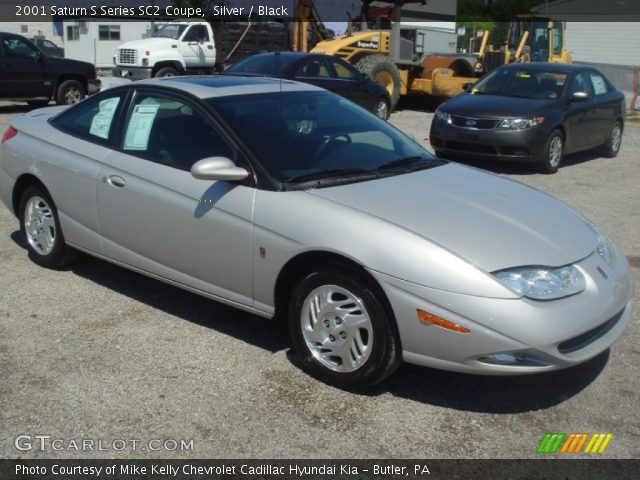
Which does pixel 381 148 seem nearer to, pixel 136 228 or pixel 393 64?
pixel 136 228

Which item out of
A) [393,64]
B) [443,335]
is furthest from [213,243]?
[393,64]

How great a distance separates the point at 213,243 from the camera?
171 inches

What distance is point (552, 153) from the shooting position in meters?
10.8

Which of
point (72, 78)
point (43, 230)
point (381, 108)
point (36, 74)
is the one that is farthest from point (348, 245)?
Result: point (72, 78)

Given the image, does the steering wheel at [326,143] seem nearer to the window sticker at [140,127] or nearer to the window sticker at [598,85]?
the window sticker at [140,127]

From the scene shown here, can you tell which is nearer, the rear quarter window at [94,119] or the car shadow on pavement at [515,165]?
the rear quarter window at [94,119]

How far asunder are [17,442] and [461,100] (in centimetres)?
915

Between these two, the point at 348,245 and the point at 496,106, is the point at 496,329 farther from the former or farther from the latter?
the point at 496,106

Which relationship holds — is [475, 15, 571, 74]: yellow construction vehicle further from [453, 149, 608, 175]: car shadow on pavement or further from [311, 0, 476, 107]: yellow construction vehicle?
[453, 149, 608, 175]: car shadow on pavement

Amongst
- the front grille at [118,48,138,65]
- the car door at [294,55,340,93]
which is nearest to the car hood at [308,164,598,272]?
the car door at [294,55,340,93]

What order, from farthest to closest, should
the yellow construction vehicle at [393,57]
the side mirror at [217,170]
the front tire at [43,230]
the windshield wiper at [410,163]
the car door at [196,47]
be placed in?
1. the car door at [196,47]
2. the yellow construction vehicle at [393,57]
3. the front tire at [43,230]
4. the windshield wiper at [410,163]
5. the side mirror at [217,170]

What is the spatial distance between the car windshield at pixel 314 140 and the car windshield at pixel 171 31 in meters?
20.2

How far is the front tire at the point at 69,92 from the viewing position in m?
17.5

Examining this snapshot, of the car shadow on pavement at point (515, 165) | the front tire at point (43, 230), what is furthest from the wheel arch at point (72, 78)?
the front tire at point (43, 230)
